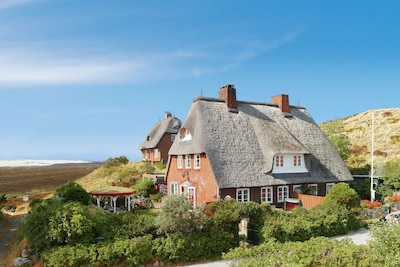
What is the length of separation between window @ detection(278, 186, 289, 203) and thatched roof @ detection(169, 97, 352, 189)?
0.74m

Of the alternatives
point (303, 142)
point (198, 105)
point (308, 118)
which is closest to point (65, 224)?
point (198, 105)

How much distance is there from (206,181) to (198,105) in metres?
6.52

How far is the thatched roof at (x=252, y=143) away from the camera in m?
24.6

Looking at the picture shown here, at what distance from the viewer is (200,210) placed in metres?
15.6


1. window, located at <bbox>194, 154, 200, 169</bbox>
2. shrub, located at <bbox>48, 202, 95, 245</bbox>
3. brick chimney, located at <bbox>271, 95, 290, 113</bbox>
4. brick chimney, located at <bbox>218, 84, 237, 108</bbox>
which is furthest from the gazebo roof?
brick chimney, located at <bbox>271, 95, 290, 113</bbox>

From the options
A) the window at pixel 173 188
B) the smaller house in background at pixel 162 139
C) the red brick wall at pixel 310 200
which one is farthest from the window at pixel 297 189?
the smaller house in background at pixel 162 139

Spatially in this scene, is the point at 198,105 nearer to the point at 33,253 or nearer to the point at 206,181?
the point at 206,181

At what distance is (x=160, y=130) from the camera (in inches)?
2042

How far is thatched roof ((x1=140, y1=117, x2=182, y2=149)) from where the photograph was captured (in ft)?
165

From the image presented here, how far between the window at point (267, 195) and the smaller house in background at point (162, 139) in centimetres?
2668

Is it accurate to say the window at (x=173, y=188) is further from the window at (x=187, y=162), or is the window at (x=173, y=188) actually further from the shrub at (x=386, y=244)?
the shrub at (x=386, y=244)

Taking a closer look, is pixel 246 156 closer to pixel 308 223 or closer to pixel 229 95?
pixel 229 95

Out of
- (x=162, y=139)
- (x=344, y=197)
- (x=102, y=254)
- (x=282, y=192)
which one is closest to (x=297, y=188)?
(x=282, y=192)

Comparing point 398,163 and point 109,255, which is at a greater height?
point 398,163
